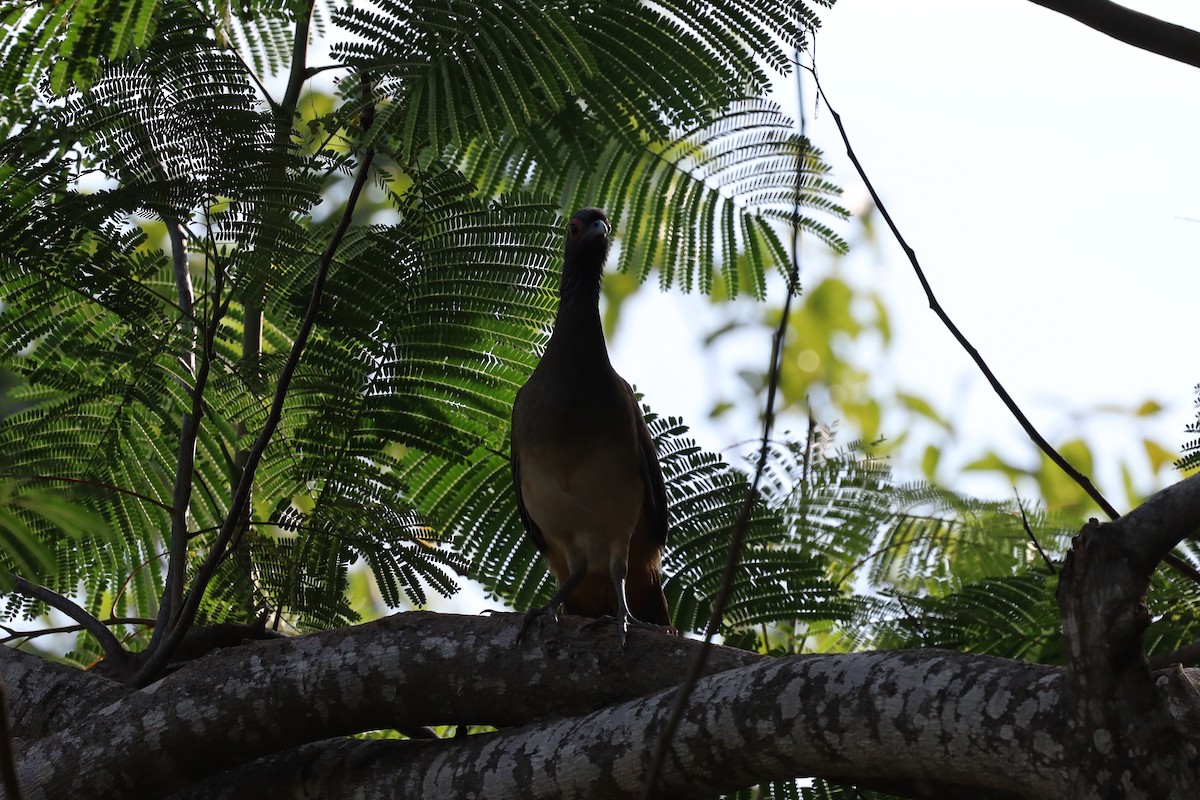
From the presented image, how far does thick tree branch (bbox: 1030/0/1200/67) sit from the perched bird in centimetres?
236

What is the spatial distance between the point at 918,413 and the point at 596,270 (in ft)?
20.6

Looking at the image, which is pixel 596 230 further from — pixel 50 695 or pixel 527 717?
pixel 50 695

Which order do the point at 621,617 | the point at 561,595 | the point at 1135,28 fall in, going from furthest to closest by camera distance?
the point at 561,595, the point at 621,617, the point at 1135,28

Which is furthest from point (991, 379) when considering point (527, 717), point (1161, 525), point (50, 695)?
point (50, 695)

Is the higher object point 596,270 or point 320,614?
point 596,270

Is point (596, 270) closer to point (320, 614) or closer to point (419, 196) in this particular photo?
point (419, 196)

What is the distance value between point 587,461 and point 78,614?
1.82 meters

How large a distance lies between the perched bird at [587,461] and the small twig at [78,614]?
1510 mm

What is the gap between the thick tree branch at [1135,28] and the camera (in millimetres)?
2439

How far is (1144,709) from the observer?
7.27ft

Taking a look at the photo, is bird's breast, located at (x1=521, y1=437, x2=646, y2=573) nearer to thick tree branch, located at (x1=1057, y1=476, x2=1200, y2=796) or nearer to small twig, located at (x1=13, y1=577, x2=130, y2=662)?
small twig, located at (x1=13, y1=577, x2=130, y2=662)

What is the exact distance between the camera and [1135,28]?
246cm

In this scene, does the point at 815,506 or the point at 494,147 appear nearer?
Result: the point at 815,506

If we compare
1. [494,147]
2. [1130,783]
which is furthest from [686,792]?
[494,147]
